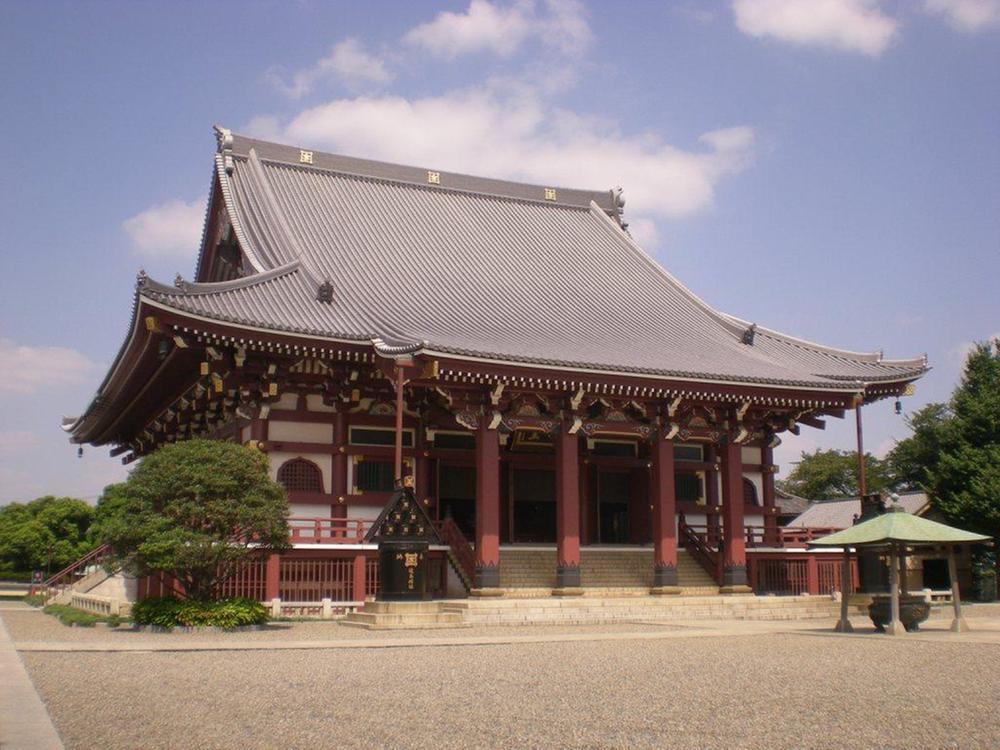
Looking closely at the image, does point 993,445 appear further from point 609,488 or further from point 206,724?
point 206,724

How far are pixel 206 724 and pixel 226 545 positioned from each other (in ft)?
34.0

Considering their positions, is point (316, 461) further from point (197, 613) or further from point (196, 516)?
point (197, 613)

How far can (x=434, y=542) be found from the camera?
24109 mm

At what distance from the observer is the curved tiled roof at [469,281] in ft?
81.9

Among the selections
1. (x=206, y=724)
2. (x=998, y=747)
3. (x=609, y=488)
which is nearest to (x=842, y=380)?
(x=609, y=488)

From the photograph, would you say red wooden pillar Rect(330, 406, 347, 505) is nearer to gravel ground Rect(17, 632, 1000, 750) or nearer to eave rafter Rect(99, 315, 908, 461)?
eave rafter Rect(99, 315, 908, 461)

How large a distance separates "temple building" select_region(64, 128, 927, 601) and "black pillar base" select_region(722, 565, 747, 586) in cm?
6

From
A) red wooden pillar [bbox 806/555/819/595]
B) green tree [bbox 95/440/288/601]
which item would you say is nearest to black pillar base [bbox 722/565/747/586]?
red wooden pillar [bbox 806/555/819/595]

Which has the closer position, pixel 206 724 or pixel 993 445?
pixel 206 724

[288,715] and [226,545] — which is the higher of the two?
[226,545]

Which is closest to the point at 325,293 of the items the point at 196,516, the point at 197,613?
the point at 196,516

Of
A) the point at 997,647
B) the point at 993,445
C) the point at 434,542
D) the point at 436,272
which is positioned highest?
the point at 436,272

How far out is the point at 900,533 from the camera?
18094 mm

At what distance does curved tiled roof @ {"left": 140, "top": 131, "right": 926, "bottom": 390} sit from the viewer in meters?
25.0
